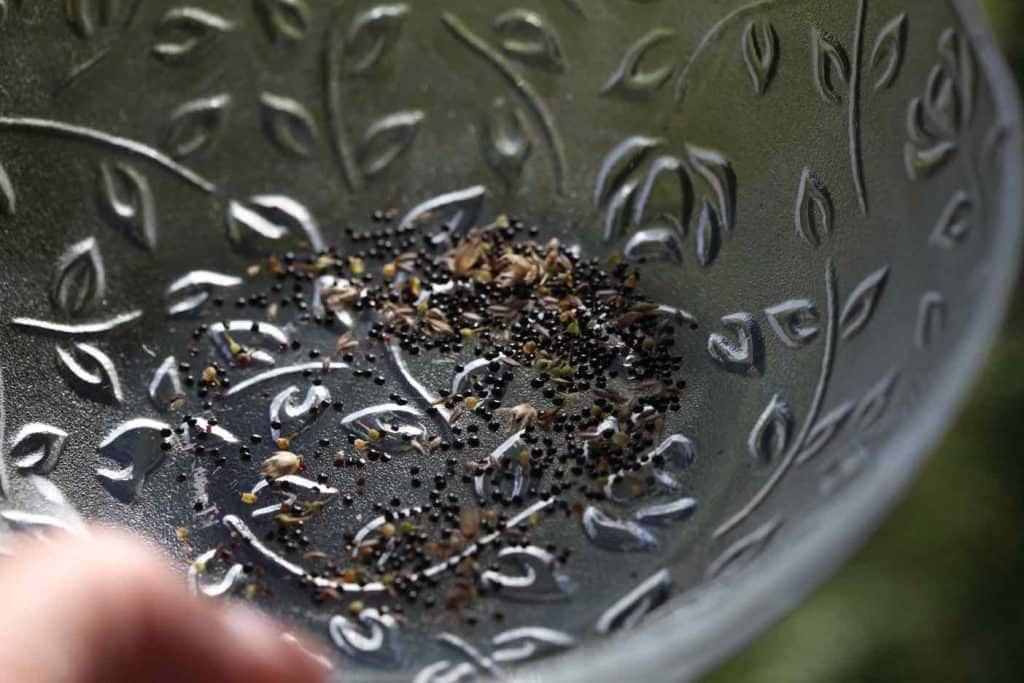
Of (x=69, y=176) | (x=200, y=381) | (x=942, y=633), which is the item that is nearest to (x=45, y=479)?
(x=200, y=381)

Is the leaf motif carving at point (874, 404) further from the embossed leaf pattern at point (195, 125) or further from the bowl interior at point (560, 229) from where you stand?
the embossed leaf pattern at point (195, 125)

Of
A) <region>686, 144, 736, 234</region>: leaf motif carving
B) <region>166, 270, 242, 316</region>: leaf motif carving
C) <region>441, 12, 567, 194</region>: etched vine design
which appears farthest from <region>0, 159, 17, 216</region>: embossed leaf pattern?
<region>686, 144, 736, 234</region>: leaf motif carving

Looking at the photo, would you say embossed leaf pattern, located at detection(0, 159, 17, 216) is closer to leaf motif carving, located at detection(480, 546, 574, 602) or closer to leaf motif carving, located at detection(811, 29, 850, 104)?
leaf motif carving, located at detection(480, 546, 574, 602)

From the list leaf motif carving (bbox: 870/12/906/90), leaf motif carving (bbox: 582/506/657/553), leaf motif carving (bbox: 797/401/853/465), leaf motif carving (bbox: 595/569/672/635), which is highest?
leaf motif carving (bbox: 870/12/906/90)

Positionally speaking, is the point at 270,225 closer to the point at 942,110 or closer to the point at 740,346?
the point at 740,346

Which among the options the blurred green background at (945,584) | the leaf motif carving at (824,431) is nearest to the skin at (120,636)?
the leaf motif carving at (824,431)
